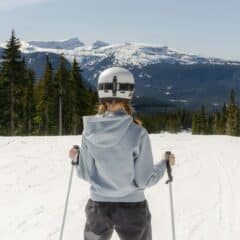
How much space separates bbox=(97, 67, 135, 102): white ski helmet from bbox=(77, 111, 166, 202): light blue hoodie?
0.13m

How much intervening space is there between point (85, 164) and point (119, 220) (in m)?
0.56

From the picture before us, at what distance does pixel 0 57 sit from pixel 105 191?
47.3 m

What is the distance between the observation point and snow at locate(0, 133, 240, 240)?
29.1ft

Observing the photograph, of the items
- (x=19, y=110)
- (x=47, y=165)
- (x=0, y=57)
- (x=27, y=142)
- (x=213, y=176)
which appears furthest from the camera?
(x=19, y=110)

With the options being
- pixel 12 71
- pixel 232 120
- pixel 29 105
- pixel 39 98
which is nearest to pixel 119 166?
pixel 12 71

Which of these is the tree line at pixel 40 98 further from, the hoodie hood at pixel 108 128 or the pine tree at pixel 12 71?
the hoodie hood at pixel 108 128

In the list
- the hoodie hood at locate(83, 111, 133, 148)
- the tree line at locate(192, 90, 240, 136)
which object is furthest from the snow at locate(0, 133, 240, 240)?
the tree line at locate(192, 90, 240, 136)

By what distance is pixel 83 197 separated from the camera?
11766 mm

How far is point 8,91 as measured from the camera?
50.3m

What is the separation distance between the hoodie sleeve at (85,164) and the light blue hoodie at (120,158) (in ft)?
0.23

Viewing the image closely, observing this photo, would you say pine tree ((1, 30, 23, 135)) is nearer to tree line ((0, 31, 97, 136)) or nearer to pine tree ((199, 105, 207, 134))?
tree line ((0, 31, 97, 136))

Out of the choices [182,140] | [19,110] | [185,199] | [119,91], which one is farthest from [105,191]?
[19,110]

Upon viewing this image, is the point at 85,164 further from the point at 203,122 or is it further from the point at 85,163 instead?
the point at 203,122

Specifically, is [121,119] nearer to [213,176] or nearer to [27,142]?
[213,176]
